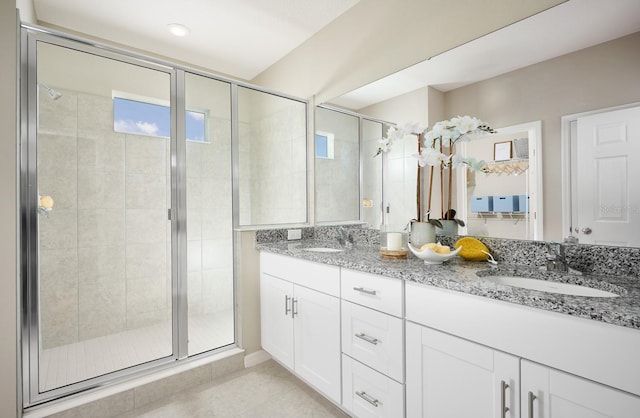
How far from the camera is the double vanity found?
81 centimetres

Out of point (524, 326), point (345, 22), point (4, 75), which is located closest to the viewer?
point (524, 326)

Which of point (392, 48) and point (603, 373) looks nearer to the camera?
point (603, 373)

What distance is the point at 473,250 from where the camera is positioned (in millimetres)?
1524

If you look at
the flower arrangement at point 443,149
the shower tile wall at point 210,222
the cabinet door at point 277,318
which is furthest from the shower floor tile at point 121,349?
the flower arrangement at point 443,149

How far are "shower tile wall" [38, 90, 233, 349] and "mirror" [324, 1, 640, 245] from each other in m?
1.64

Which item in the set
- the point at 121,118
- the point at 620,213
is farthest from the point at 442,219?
the point at 121,118

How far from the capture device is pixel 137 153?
2176mm

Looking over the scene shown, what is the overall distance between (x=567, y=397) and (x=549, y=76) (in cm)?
123

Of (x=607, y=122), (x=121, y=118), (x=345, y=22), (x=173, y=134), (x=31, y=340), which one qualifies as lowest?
(x=31, y=340)

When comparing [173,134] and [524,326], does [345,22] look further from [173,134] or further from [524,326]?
[524,326]

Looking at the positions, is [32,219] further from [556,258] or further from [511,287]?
[556,258]

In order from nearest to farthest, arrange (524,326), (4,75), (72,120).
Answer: (524,326)
(4,75)
(72,120)

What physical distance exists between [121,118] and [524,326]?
2.60m

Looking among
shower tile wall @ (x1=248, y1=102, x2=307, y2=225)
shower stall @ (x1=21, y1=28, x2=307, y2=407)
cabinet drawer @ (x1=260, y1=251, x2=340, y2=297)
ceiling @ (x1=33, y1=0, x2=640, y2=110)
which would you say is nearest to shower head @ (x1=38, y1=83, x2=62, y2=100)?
shower stall @ (x1=21, y1=28, x2=307, y2=407)
